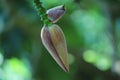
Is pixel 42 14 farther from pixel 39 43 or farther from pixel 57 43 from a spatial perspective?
pixel 39 43

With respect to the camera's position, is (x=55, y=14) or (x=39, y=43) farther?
(x=39, y=43)

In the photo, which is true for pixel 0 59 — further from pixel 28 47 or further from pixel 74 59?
pixel 74 59

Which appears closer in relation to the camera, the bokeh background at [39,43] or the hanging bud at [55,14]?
the hanging bud at [55,14]

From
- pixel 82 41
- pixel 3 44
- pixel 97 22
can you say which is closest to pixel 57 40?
pixel 3 44

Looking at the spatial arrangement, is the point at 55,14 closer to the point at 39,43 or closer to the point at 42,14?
the point at 42,14

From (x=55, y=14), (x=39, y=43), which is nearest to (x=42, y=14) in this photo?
(x=55, y=14)

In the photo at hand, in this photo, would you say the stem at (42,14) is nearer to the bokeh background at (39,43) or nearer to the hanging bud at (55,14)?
the hanging bud at (55,14)

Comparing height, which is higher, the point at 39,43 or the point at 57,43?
the point at 57,43

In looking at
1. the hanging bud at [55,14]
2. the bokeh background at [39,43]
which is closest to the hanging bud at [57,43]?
the hanging bud at [55,14]
